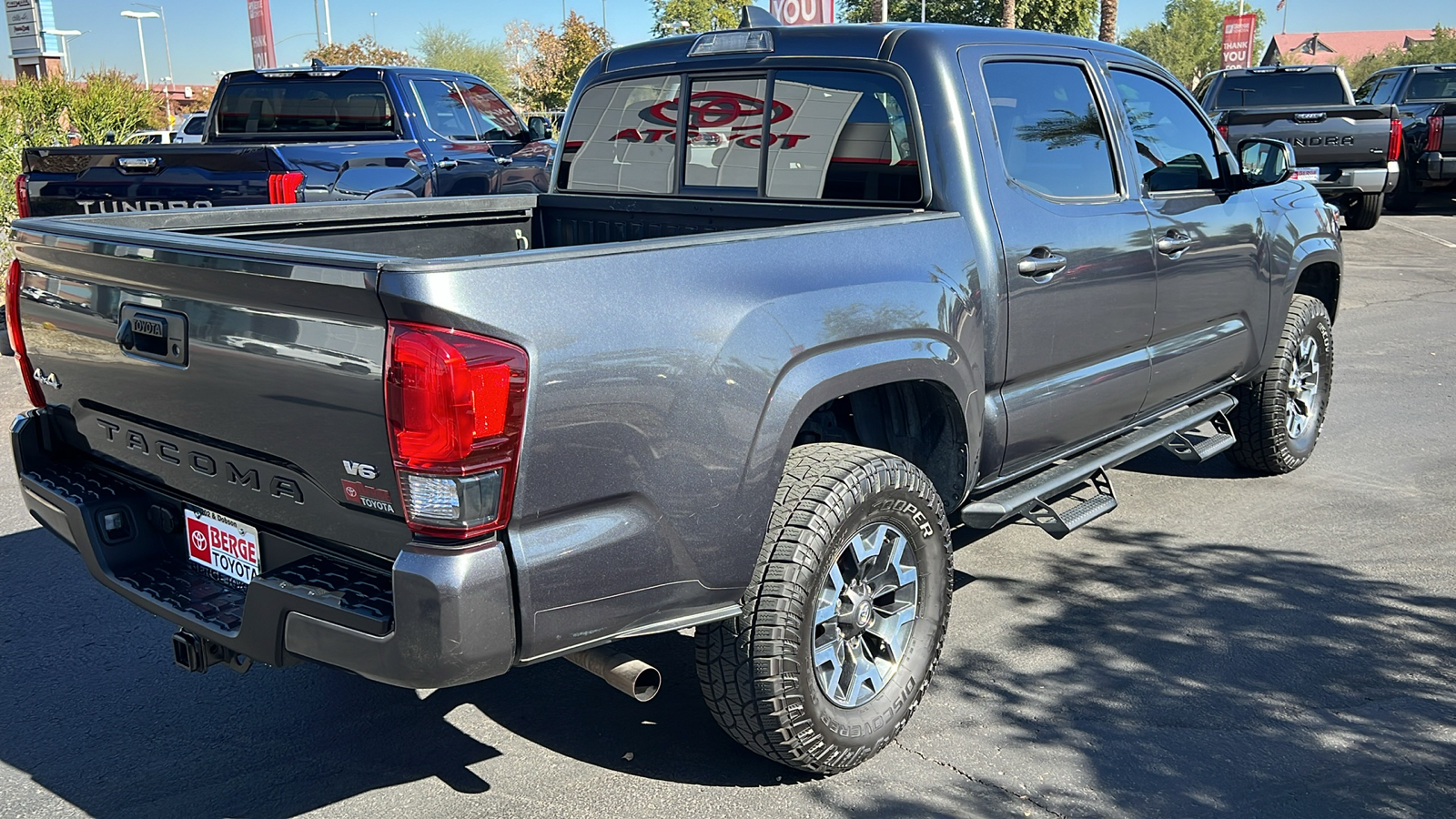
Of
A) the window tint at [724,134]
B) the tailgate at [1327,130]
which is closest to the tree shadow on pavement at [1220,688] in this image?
the window tint at [724,134]

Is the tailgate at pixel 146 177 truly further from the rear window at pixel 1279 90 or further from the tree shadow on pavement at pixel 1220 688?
the rear window at pixel 1279 90

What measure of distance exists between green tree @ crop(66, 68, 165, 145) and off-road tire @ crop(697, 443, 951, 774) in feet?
51.7

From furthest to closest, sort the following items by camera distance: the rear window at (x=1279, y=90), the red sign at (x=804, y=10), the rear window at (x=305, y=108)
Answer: the rear window at (x=1279, y=90)
the red sign at (x=804, y=10)
the rear window at (x=305, y=108)

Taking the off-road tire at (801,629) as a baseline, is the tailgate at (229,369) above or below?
above

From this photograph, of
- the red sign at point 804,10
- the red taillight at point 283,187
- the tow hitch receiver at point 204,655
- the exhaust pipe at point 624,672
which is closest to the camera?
the exhaust pipe at point 624,672

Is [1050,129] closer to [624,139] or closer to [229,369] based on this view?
[624,139]

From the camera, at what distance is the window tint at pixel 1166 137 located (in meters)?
4.62

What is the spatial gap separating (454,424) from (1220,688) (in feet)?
8.53

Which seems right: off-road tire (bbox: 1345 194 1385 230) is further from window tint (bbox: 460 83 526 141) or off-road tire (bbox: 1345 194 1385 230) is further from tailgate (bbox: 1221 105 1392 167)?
window tint (bbox: 460 83 526 141)

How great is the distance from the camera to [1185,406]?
16.9 ft

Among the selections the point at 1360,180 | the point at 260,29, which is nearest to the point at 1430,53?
the point at 1360,180

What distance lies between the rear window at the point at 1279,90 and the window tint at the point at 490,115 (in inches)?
384

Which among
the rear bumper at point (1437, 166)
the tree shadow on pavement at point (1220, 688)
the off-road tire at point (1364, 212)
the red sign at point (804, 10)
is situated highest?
the red sign at point (804, 10)

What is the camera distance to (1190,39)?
287 ft
